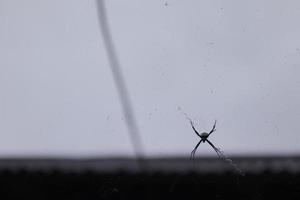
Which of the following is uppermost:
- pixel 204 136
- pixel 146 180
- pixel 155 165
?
pixel 204 136

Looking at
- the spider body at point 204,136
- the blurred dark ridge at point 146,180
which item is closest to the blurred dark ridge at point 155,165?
the blurred dark ridge at point 146,180

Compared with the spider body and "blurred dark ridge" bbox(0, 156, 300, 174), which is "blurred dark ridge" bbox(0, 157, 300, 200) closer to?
"blurred dark ridge" bbox(0, 156, 300, 174)

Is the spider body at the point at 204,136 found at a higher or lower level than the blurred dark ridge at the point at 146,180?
higher

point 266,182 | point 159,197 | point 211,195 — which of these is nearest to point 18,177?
point 159,197

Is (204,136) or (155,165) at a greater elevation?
A: (204,136)

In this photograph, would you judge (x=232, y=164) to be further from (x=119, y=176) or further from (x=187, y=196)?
(x=119, y=176)

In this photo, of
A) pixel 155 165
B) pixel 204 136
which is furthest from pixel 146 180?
pixel 204 136

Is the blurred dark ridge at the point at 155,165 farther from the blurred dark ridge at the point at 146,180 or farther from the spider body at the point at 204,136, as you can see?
the spider body at the point at 204,136

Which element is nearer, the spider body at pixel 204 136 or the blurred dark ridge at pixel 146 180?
the blurred dark ridge at pixel 146 180

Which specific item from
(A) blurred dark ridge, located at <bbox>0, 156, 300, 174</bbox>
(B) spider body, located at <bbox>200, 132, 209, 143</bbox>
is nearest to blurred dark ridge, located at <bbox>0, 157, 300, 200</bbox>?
(A) blurred dark ridge, located at <bbox>0, 156, 300, 174</bbox>

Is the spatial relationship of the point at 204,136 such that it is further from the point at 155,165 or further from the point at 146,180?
the point at 146,180

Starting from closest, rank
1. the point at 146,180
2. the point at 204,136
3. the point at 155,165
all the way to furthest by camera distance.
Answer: the point at 146,180 < the point at 155,165 < the point at 204,136
